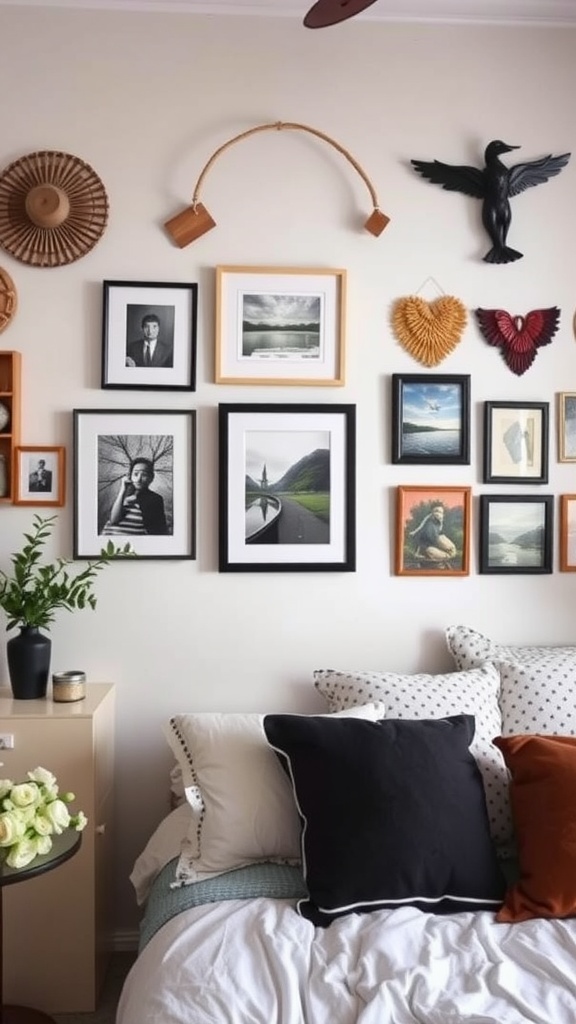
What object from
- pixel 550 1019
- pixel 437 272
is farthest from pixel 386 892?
pixel 437 272

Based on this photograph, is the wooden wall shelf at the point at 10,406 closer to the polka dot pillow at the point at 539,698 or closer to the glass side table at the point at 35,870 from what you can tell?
the glass side table at the point at 35,870

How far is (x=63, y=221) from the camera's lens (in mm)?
2553

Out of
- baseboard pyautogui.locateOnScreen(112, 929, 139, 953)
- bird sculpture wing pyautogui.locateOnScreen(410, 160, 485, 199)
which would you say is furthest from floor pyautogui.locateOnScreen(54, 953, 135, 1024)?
Answer: bird sculpture wing pyautogui.locateOnScreen(410, 160, 485, 199)

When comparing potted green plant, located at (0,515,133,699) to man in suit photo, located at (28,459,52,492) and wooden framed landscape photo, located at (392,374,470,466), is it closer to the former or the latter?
man in suit photo, located at (28,459,52,492)

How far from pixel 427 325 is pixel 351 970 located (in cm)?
179

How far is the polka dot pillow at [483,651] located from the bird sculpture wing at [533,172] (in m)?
1.36

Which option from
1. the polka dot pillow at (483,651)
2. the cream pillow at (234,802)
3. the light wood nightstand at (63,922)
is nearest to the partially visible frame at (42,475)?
the light wood nightstand at (63,922)

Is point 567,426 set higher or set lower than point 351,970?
higher

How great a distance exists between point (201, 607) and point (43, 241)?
46.3 inches

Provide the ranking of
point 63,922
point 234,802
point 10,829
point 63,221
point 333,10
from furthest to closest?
point 63,221, point 63,922, point 234,802, point 10,829, point 333,10

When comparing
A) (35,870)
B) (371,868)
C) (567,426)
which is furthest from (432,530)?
(35,870)

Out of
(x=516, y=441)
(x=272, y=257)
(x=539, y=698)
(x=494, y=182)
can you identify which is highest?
(x=494, y=182)

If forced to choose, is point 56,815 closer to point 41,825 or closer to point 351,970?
point 41,825

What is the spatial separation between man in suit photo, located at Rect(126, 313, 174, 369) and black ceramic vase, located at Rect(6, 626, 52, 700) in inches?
32.7
